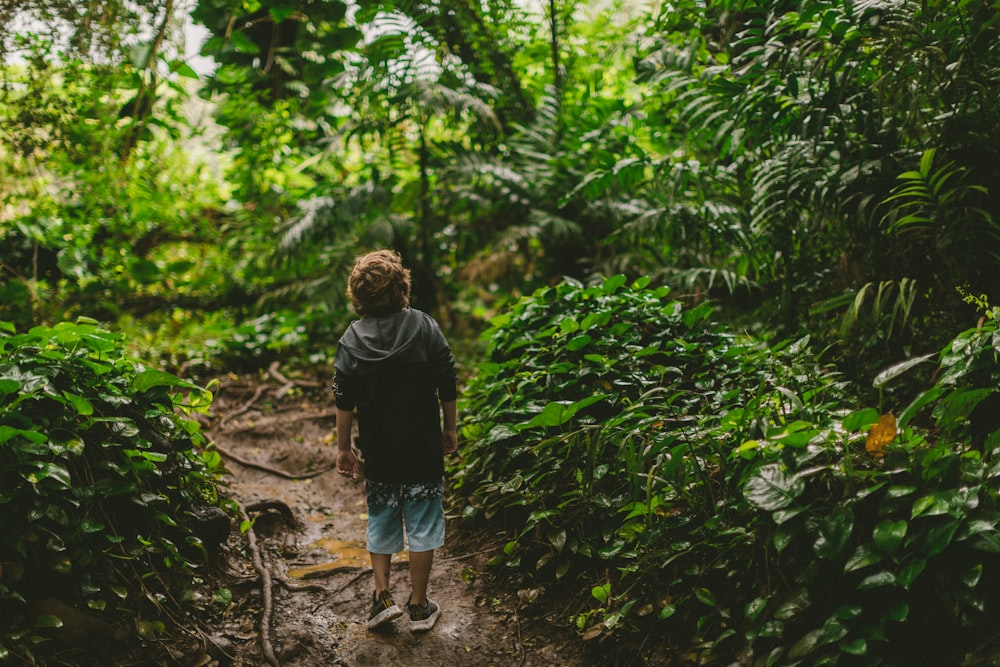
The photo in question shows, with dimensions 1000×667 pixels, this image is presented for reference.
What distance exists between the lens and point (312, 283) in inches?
275

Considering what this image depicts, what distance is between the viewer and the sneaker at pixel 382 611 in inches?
107

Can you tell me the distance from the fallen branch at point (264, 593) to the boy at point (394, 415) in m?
0.41

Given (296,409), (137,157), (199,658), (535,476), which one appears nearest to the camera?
(199,658)

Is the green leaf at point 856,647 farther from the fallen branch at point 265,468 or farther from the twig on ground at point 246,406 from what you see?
the twig on ground at point 246,406

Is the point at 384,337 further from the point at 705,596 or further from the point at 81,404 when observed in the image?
the point at 705,596

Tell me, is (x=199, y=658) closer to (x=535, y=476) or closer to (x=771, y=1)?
(x=535, y=476)

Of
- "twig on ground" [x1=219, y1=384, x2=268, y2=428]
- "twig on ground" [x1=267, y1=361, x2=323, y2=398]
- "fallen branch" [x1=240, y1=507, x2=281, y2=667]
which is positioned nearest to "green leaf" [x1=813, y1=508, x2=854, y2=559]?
"fallen branch" [x1=240, y1=507, x2=281, y2=667]

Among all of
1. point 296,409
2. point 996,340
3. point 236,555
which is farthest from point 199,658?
point 296,409

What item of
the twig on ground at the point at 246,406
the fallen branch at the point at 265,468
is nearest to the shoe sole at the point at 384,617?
the fallen branch at the point at 265,468

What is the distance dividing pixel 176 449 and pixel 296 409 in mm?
2823

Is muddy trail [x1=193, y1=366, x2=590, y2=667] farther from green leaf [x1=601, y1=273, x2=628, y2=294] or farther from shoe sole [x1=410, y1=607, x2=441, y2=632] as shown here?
green leaf [x1=601, y1=273, x2=628, y2=294]

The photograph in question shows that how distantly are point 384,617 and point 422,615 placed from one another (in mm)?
167

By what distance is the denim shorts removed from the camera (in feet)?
9.16

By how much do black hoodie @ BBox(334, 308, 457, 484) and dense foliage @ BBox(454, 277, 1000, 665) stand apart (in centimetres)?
53
